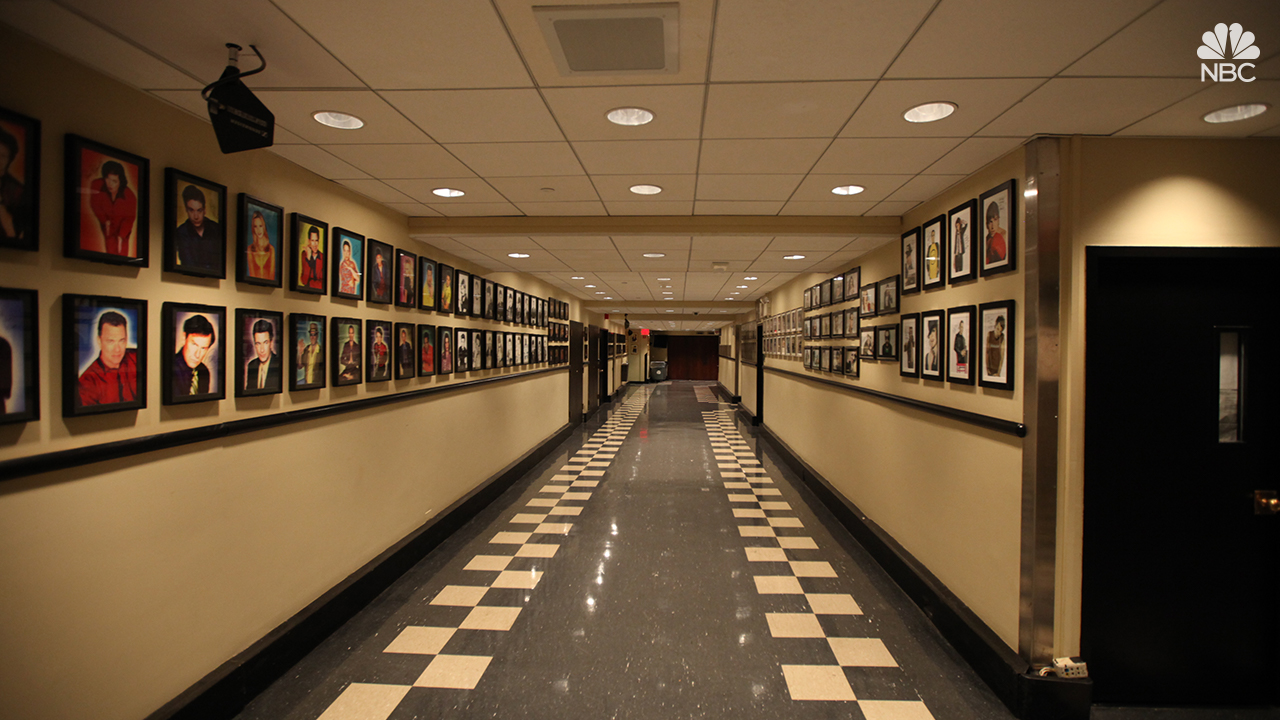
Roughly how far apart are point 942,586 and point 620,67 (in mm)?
3432

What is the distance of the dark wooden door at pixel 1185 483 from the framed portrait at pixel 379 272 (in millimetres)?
4223

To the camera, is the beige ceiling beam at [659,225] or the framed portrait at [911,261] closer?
the framed portrait at [911,261]

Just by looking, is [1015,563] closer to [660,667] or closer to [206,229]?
[660,667]

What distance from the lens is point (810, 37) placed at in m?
1.67

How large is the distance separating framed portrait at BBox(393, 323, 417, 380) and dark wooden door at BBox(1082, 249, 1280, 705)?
429 cm

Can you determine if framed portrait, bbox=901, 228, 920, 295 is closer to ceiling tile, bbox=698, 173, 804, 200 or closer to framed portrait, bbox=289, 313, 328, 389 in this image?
ceiling tile, bbox=698, 173, 804, 200

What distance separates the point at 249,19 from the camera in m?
1.60

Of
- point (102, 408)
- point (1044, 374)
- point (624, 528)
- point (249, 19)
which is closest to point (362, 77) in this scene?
point (249, 19)

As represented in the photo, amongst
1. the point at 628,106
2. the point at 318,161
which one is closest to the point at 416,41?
the point at 628,106

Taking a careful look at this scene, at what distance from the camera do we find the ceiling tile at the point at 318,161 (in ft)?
8.84

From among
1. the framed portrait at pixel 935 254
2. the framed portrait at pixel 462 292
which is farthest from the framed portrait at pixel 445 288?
the framed portrait at pixel 935 254

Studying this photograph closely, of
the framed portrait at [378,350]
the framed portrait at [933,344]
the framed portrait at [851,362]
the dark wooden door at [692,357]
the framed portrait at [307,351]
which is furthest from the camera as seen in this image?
the dark wooden door at [692,357]

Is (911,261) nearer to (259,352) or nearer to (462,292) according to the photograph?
(462,292)

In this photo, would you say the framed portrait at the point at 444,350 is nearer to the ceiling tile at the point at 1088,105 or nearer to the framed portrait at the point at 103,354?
the framed portrait at the point at 103,354
